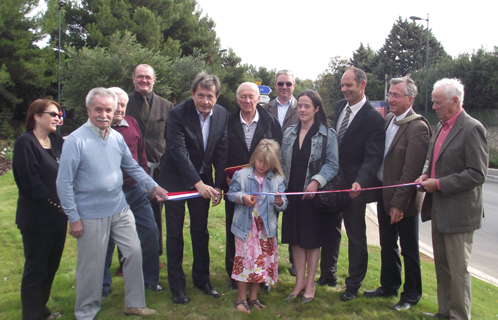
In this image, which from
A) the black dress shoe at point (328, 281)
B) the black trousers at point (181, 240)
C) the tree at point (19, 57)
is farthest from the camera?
the tree at point (19, 57)

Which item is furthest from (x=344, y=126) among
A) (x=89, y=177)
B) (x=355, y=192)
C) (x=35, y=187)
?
(x=35, y=187)

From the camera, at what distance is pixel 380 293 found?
4.37 metres

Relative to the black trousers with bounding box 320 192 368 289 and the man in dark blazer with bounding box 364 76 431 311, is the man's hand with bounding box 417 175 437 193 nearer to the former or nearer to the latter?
the man in dark blazer with bounding box 364 76 431 311

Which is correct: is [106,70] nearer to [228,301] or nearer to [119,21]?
[119,21]

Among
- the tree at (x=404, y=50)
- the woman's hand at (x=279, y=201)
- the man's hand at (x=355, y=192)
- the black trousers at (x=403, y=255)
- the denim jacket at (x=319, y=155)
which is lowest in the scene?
the black trousers at (x=403, y=255)

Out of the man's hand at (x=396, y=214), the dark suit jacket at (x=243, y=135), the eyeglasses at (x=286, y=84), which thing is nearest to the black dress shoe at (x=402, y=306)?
the man's hand at (x=396, y=214)

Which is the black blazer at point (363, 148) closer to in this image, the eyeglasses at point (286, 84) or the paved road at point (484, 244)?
the eyeglasses at point (286, 84)

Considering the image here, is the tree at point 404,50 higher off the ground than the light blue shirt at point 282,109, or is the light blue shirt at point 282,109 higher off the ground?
the tree at point 404,50

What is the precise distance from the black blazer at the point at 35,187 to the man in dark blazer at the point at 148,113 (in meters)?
1.74

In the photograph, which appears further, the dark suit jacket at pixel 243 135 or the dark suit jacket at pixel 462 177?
the dark suit jacket at pixel 243 135

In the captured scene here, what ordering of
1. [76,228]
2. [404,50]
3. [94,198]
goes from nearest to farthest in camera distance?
[76,228], [94,198], [404,50]

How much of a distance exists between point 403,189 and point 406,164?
0.29 m

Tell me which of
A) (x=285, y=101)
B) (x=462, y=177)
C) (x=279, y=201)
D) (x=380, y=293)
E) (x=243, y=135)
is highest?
(x=285, y=101)

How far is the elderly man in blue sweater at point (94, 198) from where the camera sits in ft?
10.5
